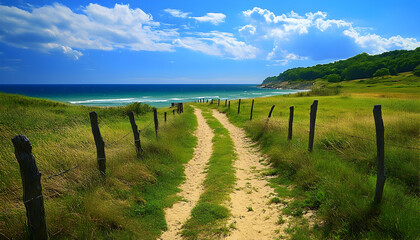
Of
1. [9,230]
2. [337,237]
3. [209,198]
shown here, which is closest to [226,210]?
[209,198]

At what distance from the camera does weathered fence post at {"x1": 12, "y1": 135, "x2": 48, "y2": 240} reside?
3.26 metres

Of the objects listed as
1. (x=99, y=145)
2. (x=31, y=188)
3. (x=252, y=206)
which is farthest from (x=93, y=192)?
(x=252, y=206)

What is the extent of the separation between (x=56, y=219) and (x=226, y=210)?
3.77 m

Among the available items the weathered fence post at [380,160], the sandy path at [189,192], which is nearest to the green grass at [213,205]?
the sandy path at [189,192]

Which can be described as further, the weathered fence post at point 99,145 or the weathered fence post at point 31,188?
the weathered fence post at point 99,145

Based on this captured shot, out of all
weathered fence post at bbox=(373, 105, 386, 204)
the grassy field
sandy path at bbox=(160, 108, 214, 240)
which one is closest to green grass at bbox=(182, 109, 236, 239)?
sandy path at bbox=(160, 108, 214, 240)

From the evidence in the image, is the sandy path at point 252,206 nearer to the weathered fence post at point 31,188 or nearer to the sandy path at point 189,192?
the sandy path at point 189,192

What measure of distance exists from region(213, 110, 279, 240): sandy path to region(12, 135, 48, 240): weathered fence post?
356cm

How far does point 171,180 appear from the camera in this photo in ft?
25.7

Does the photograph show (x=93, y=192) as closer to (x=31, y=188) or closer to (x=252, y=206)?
(x=31, y=188)

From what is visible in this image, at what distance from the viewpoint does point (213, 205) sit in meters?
5.88

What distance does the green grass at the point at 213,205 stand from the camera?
480 cm

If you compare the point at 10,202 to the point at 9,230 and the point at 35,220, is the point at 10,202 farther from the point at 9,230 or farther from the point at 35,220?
the point at 35,220

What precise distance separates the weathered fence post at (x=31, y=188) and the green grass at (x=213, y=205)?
274 centimetres
